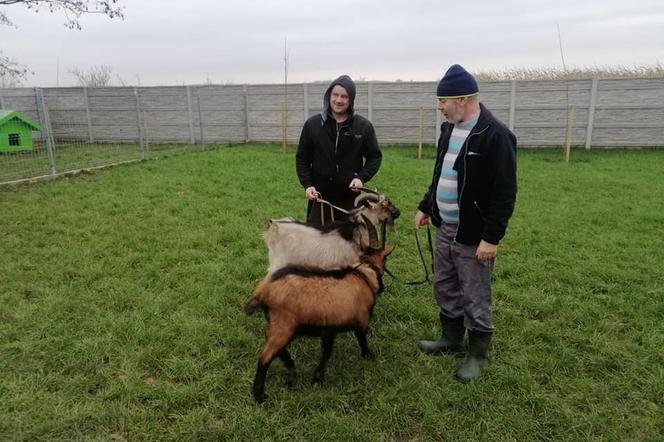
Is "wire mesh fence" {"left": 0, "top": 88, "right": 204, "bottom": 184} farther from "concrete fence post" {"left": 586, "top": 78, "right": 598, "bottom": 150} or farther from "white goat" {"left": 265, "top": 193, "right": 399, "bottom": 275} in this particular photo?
"concrete fence post" {"left": 586, "top": 78, "right": 598, "bottom": 150}

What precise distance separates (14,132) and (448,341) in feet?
39.4

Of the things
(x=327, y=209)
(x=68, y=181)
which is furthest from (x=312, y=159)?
(x=68, y=181)

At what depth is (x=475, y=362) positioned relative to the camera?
9.78ft

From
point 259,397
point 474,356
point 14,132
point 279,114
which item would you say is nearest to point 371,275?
point 474,356

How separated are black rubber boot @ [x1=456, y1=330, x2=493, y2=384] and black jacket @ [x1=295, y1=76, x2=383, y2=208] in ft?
5.06

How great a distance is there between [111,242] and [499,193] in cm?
455

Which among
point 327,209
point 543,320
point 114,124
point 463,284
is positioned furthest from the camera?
point 114,124

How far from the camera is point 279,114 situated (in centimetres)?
1579

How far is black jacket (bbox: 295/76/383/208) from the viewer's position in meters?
3.68

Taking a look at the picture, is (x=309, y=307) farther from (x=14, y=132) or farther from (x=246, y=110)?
(x=246, y=110)

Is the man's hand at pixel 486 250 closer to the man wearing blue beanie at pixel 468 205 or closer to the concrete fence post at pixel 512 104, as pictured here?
the man wearing blue beanie at pixel 468 205

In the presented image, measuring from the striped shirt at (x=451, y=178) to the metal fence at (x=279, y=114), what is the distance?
973 cm

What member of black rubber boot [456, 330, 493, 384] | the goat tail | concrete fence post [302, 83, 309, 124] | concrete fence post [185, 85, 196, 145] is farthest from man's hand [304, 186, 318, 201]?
Answer: concrete fence post [185, 85, 196, 145]

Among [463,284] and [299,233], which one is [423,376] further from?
[299,233]
